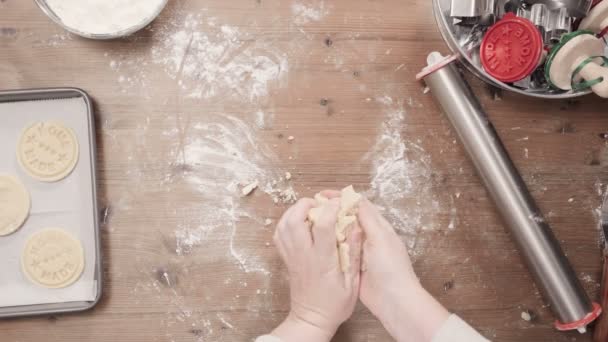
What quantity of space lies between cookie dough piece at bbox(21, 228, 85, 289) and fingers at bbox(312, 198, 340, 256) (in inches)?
18.3

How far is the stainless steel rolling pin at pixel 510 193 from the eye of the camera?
105cm

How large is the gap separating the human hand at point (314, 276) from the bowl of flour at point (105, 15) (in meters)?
0.46

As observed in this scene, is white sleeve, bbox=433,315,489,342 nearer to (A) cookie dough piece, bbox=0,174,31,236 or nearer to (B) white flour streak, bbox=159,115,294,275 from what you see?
(B) white flour streak, bbox=159,115,294,275

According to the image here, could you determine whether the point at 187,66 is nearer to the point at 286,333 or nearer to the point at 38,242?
the point at 38,242

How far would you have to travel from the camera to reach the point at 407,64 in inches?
43.6

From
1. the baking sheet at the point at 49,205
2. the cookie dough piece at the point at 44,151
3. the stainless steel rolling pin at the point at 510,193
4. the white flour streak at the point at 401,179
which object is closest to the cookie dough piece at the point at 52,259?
the baking sheet at the point at 49,205

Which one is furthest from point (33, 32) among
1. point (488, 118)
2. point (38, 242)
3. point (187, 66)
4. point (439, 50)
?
point (488, 118)

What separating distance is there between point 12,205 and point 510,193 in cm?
98

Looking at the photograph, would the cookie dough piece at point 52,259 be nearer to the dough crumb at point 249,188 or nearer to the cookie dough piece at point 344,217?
the dough crumb at point 249,188

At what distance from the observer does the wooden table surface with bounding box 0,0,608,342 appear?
107 cm

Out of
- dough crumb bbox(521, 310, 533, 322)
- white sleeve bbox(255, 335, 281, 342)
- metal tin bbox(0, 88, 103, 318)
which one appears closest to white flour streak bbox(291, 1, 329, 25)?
metal tin bbox(0, 88, 103, 318)

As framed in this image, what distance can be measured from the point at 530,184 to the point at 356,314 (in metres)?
0.45

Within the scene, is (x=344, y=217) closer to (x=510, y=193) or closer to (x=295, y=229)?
(x=295, y=229)

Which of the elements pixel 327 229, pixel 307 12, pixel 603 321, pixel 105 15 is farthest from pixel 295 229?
pixel 603 321
